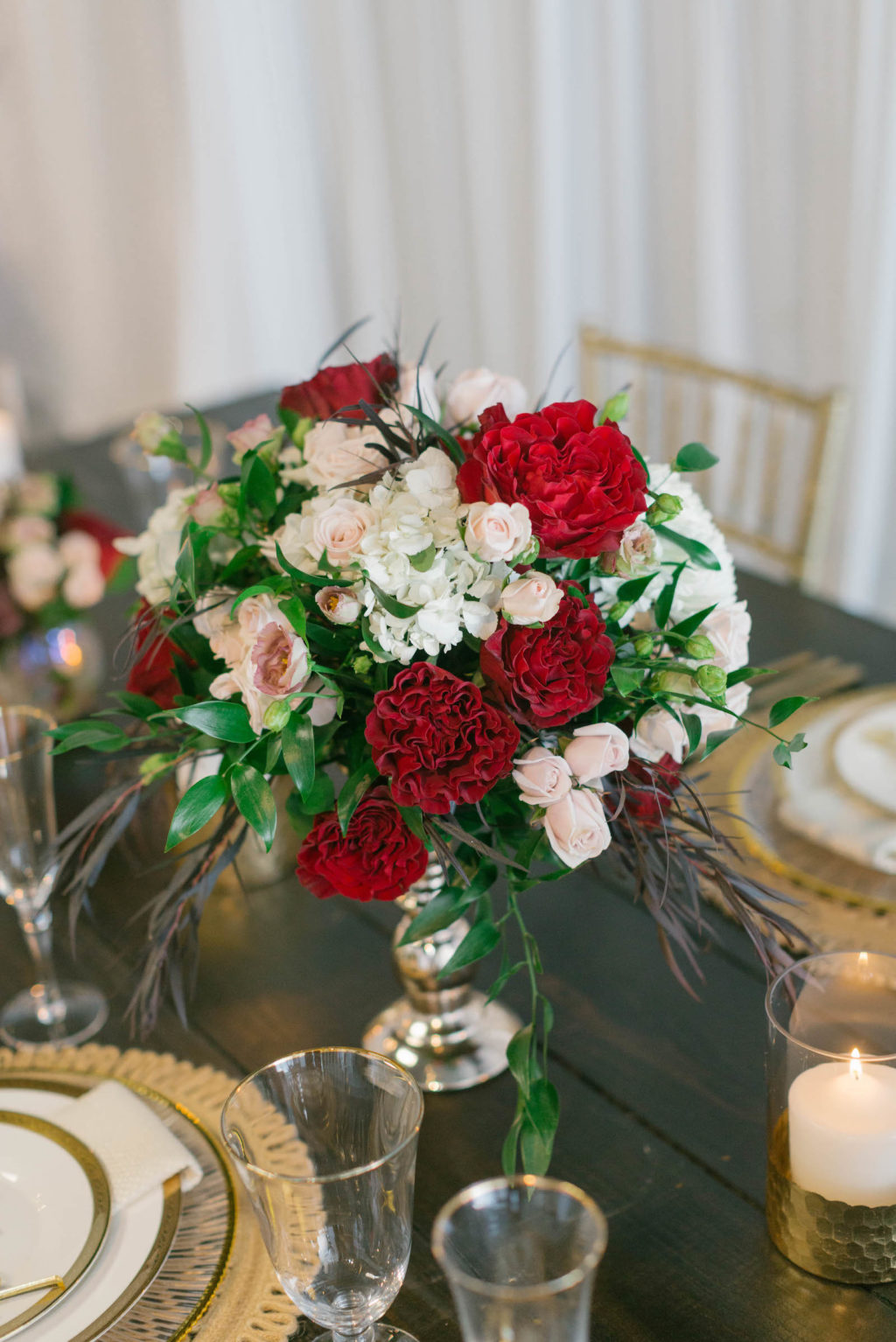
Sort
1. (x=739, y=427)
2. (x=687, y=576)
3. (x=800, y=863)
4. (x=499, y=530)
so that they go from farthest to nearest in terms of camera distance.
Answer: (x=739, y=427), (x=800, y=863), (x=687, y=576), (x=499, y=530)

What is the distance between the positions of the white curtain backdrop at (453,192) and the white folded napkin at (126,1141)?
6.05ft

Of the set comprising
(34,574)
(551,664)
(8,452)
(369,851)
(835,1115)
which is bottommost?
(8,452)

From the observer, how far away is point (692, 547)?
29.7 inches

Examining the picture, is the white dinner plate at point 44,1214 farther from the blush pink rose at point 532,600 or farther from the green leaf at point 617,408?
the green leaf at point 617,408

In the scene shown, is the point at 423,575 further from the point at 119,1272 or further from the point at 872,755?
the point at 872,755

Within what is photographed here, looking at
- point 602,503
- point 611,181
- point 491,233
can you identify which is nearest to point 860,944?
point 602,503

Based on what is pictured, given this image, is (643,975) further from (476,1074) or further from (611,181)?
(611,181)

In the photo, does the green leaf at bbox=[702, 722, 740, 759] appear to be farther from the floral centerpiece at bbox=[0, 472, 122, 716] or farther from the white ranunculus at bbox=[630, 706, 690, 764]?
the floral centerpiece at bbox=[0, 472, 122, 716]

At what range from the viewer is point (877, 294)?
2148 millimetres

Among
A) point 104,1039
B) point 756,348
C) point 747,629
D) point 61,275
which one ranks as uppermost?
point 747,629

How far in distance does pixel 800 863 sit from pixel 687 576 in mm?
349

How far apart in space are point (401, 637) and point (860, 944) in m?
0.45

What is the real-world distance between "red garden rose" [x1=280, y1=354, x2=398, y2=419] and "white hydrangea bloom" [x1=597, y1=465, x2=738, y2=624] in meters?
0.19

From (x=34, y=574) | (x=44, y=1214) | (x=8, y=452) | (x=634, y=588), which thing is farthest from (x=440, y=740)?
(x=8, y=452)
